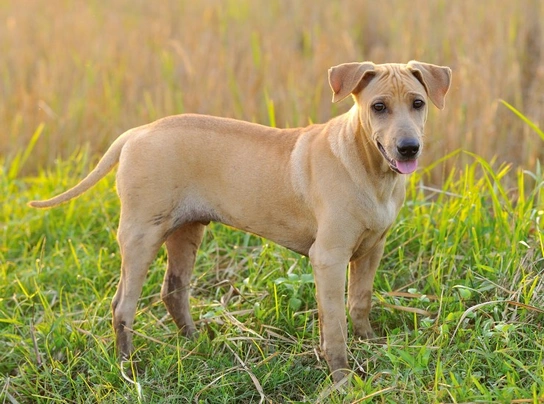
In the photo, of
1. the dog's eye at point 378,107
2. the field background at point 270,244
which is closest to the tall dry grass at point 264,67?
the field background at point 270,244

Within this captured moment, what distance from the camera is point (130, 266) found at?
187 inches

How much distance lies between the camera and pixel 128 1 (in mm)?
12953

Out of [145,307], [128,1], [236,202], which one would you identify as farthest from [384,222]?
[128,1]

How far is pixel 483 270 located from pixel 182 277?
6.20 ft

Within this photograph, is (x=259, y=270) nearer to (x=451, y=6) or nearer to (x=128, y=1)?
(x=451, y=6)

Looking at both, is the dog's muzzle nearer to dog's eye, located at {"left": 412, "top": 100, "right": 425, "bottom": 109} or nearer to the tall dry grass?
dog's eye, located at {"left": 412, "top": 100, "right": 425, "bottom": 109}

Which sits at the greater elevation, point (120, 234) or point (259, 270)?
point (120, 234)

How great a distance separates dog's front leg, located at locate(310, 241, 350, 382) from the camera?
425 centimetres

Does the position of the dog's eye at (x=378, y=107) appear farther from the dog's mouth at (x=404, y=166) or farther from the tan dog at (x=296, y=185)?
Result: the dog's mouth at (x=404, y=166)

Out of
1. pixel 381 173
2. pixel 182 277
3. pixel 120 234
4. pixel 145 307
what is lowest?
pixel 145 307

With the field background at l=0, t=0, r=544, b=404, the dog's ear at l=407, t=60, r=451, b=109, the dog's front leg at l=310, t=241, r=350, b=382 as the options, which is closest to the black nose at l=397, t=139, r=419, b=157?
the dog's ear at l=407, t=60, r=451, b=109

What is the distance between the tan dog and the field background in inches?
12.9

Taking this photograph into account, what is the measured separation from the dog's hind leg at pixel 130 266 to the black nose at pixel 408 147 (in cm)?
157

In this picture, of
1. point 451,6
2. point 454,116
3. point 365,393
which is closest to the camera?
point 365,393
